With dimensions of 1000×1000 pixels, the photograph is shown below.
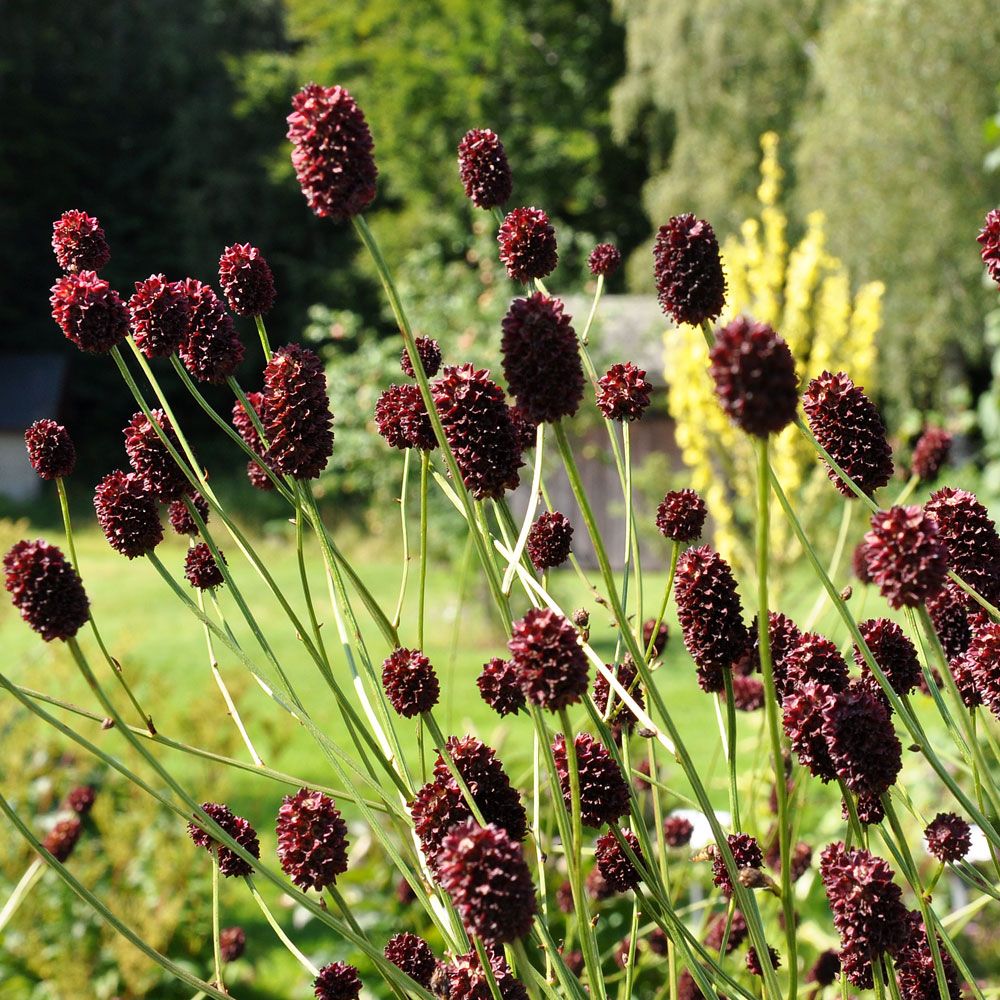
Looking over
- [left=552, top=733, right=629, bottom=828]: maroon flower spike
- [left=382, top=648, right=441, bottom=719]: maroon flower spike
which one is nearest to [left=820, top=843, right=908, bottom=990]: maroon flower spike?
[left=552, top=733, right=629, bottom=828]: maroon flower spike

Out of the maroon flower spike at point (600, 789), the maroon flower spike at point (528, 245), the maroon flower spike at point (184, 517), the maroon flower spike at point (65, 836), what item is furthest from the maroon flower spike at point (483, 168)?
the maroon flower spike at point (65, 836)

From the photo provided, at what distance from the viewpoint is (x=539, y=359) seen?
820 millimetres

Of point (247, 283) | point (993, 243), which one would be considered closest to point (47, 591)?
point (247, 283)

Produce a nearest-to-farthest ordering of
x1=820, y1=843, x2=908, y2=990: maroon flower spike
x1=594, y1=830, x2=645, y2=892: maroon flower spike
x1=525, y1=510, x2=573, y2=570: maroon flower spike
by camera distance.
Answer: x1=820, y1=843, x2=908, y2=990: maroon flower spike
x1=594, y1=830, x2=645, y2=892: maroon flower spike
x1=525, y1=510, x2=573, y2=570: maroon flower spike

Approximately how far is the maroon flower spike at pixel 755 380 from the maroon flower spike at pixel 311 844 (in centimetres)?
57

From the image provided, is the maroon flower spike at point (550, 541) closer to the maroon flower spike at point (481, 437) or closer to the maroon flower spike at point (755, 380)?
the maroon flower spike at point (481, 437)

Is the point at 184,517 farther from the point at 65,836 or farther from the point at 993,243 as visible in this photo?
the point at 993,243

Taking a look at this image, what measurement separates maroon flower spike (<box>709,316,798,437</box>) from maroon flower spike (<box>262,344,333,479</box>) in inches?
19.8

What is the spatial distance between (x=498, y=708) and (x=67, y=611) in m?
0.40

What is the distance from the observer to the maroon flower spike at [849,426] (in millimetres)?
1097

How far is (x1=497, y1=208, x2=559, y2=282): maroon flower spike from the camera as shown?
118cm

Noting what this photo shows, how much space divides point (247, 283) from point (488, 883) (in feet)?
2.57

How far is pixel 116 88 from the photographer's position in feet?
82.8

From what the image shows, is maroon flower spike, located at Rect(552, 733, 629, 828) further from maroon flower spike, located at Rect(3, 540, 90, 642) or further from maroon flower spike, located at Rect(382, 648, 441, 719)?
maroon flower spike, located at Rect(3, 540, 90, 642)
